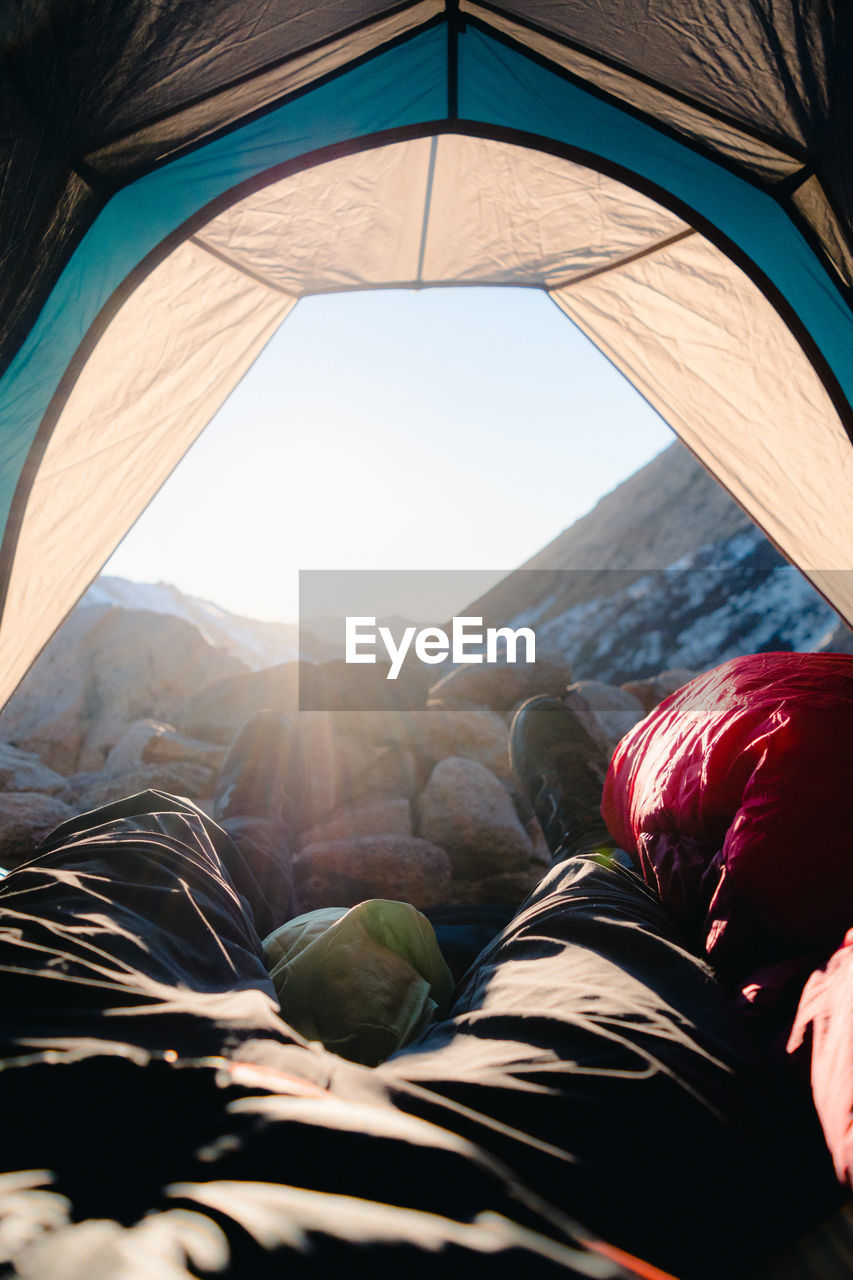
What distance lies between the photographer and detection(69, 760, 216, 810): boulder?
11.5ft

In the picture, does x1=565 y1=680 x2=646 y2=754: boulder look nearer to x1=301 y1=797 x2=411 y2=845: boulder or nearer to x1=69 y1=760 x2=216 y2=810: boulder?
x1=301 y1=797 x2=411 y2=845: boulder

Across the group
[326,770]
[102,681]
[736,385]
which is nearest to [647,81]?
[736,385]

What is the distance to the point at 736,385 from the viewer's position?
2.23 m

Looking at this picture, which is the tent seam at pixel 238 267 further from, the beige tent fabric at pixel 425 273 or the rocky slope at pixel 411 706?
the rocky slope at pixel 411 706

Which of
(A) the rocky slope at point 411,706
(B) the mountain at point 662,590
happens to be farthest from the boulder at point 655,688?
(B) the mountain at point 662,590

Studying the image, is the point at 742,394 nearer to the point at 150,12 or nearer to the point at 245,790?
the point at 150,12

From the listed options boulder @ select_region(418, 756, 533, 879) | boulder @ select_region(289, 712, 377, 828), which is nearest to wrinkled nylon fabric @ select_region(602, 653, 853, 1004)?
boulder @ select_region(418, 756, 533, 879)

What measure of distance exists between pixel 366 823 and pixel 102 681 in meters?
4.35

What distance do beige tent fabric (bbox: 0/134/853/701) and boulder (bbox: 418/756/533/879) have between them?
179cm

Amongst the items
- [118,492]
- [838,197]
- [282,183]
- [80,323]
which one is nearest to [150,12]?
[80,323]

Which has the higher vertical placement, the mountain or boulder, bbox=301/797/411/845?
the mountain

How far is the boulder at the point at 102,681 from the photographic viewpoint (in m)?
5.41

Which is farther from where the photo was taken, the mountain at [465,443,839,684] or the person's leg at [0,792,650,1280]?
the mountain at [465,443,839,684]

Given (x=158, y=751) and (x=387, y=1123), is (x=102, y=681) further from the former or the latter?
(x=387, y=1123)
